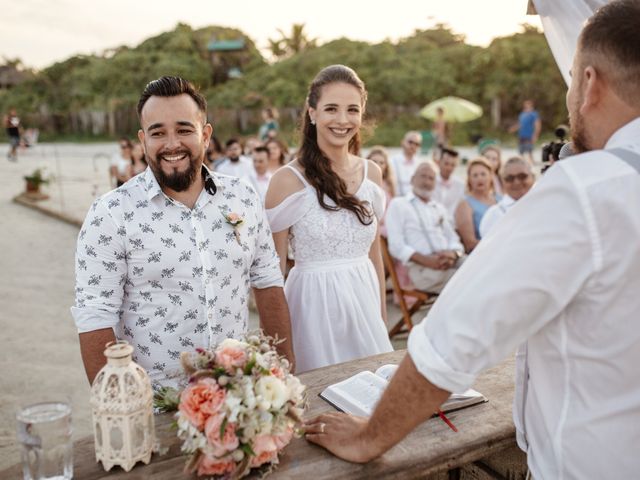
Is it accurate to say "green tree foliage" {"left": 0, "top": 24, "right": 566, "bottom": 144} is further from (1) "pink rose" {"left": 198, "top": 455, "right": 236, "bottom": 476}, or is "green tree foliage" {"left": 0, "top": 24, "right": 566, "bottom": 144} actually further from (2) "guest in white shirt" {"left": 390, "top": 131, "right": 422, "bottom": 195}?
(1) "pink rose" {"left": 198, "top": 455, "right": 236, "bottom": 476}

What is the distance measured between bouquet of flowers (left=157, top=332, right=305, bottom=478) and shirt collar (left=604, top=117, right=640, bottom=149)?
3.12 ft

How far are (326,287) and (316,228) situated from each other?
31 cm

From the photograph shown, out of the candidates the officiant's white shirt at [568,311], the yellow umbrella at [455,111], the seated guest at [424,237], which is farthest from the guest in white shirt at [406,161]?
the yellow umbrella at [455,111]

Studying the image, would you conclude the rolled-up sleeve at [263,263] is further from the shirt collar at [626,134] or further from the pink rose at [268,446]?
the shirt collar at [626,134]

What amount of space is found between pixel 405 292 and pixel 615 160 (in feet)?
14.8

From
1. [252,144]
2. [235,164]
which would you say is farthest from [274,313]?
[252,144]

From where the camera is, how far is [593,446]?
1.24m

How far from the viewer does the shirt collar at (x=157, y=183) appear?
7.45 ft

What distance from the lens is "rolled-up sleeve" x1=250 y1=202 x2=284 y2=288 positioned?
8.48ft

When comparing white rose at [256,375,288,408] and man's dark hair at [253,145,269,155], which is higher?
man's dark hair at [253,145,269,155]

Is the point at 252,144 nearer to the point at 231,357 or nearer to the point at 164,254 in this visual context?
the point at 164,254

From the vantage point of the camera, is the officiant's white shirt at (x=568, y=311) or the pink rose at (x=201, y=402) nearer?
the officiant's white shirt at (x=568, y=311)

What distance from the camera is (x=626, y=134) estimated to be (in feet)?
3.83

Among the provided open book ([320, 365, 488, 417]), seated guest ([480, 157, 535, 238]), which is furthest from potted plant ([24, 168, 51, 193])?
open book ([320, 365, 488, 417])
